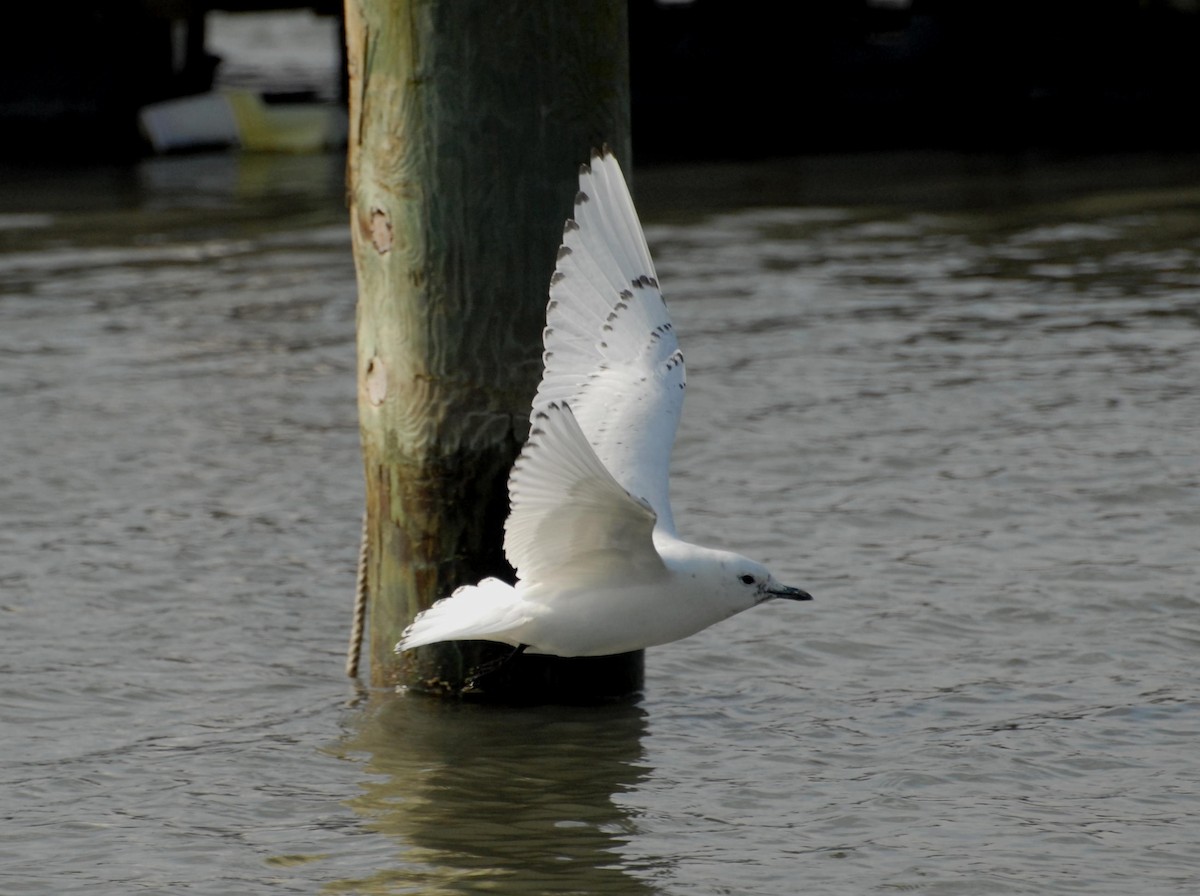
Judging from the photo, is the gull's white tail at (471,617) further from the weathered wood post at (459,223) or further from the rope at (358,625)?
the rope at (358,625)

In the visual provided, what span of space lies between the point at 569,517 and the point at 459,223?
3.23ft

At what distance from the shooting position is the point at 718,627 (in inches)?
275

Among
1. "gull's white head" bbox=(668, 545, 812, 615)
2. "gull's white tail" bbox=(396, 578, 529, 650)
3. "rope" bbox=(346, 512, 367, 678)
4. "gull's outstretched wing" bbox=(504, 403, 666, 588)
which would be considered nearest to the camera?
"gull's outstretched wing" bbox=(504, 403, 666, 588)

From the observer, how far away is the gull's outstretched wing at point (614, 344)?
555 cm

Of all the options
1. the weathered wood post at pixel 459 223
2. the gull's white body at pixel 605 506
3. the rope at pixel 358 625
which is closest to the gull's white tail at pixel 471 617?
the gull's white body at pixel 605 506

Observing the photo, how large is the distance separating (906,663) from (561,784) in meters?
1.41

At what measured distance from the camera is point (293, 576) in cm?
744

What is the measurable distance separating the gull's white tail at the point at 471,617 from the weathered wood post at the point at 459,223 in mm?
401

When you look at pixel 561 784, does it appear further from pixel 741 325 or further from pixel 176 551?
pixel 741 325

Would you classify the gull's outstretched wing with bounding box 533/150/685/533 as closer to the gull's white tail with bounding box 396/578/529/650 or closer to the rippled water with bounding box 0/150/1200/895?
the gull's white tail with bounding box 396/578/529/650

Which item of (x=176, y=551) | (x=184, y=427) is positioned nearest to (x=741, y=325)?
(x=184, y=427)

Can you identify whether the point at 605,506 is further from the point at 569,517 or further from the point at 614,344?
the point at 614,344

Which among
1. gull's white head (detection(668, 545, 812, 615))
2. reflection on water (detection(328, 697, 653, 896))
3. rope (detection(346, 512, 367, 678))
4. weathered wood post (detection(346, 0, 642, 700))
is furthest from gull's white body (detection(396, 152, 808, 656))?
rope (detection(346, 512, 367, 678))

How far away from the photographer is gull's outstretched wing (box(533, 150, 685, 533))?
218 inches
